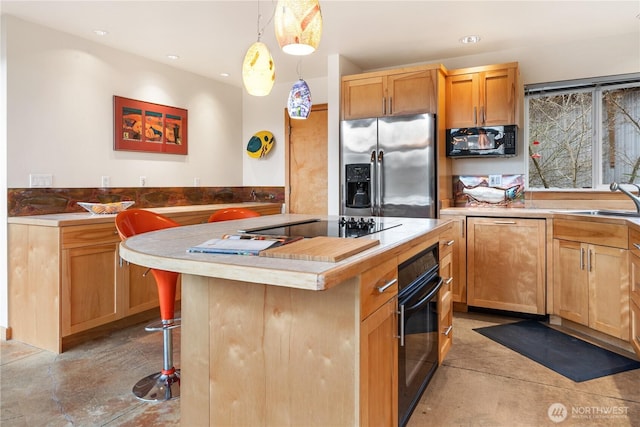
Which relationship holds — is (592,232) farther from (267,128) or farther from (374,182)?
(267,128)

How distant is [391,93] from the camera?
155 inches

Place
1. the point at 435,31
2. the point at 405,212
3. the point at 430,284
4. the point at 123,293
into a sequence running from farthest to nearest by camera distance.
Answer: the point at 405,212
the point at 435,31
the point at 123,293
the point at 430,284

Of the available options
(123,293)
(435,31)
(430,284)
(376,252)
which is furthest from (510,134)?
(123,293)

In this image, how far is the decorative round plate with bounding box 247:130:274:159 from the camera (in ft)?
17.2

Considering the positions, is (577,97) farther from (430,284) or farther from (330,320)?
(330,320)

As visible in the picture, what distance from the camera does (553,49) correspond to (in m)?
3.86

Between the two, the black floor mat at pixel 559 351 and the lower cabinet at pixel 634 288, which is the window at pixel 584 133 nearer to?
the lower cabinet at pixel 634 288

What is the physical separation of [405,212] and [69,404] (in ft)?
9.35

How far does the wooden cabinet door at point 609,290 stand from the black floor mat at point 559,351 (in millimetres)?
180

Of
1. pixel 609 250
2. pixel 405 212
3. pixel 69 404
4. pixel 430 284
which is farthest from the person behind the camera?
pixel 405 212


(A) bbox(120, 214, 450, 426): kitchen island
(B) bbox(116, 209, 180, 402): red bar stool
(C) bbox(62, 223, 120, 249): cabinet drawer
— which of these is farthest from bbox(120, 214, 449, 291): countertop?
(C) bbox(62, 223, 120, 249): cabinet drawer

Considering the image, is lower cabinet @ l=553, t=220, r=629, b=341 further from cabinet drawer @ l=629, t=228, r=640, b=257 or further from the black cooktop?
the black cooktop

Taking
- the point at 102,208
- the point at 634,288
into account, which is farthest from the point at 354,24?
the point at 634,288

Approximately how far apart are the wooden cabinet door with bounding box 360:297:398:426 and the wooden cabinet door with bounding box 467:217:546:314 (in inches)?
88.9
